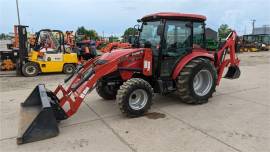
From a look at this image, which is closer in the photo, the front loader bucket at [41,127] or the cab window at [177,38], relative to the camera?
the front loader bucket at [41,127]

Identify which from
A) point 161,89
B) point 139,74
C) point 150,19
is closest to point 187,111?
point 161,89

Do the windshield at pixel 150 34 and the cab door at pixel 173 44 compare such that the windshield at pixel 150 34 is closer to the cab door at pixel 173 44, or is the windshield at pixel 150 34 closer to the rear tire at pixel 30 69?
the cab door at pixel 173 44

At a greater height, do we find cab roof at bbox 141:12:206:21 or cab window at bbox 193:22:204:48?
cab roof at bbox 141:12:206:21

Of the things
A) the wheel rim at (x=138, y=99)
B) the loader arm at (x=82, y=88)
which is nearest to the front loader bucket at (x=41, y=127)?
the loader arm at (x=82, y=88)

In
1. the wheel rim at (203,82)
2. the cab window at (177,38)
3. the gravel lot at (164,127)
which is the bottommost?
the gravel lot at (164,127)

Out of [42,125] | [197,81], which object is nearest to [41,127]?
[42,125]

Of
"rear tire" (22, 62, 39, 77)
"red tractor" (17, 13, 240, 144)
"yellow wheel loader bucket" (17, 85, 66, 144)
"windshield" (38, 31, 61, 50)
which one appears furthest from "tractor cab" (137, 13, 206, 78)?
"windshield" (38, 31, 61, 50)

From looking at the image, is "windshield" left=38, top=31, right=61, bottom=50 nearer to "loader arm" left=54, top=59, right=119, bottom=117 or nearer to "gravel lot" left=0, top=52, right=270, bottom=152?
"gravel lot" left=0, top=52, right=270, bottom=152

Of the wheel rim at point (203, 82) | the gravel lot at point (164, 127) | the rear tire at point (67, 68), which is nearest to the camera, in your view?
the gravel lot at point (164, 127)

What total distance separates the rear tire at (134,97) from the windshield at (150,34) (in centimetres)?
104

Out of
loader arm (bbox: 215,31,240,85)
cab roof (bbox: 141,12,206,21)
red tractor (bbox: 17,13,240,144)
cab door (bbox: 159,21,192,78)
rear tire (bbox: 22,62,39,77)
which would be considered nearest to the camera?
red tractor (bbox: 17,13,240,144)

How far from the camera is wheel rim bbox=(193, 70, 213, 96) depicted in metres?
5.75

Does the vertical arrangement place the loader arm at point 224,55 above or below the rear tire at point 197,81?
above

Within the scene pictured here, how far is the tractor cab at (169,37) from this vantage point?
17.1 ft
